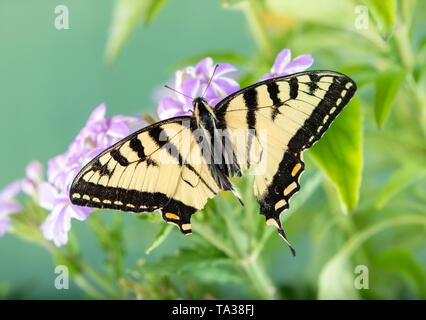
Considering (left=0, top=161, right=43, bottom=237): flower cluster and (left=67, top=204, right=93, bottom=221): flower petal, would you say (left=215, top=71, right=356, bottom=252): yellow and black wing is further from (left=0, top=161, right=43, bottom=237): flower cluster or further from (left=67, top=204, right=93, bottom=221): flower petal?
(left=0, top=161, right=43, bottom=237): flower cluster

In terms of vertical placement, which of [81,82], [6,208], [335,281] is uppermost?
[81,82]

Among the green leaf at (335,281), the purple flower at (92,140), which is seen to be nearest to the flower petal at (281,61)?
the purple flower at (92,140)

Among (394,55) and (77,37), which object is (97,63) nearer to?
(77,37)

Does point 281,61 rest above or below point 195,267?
above

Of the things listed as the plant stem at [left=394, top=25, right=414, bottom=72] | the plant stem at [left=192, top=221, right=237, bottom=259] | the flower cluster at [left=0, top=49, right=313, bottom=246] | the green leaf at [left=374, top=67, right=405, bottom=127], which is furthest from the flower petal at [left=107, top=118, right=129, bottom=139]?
the plant stem at [left=394, top=25, right=414, bottom=72]

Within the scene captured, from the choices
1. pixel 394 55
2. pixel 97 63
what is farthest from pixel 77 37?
pixel 394 55

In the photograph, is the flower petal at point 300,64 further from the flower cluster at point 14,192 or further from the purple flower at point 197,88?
the flower cluster at point 14,192

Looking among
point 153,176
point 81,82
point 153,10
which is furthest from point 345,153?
point 81,82

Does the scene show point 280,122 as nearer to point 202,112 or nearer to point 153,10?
point 202,112
